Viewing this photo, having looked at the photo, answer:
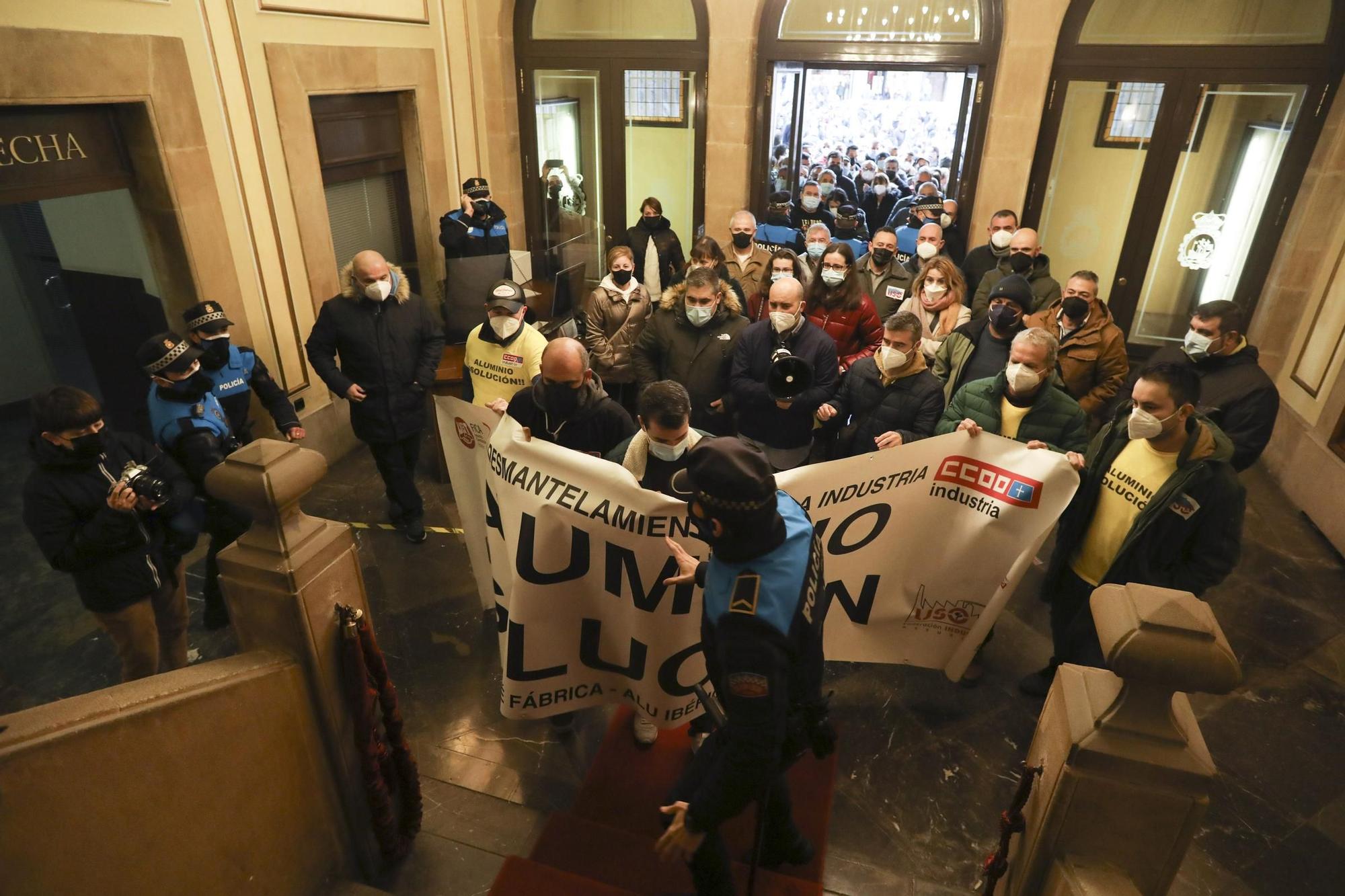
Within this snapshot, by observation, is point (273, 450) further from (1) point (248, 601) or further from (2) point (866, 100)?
(2) point (866, 100)

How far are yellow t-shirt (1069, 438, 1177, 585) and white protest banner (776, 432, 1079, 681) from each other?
1.06 feet

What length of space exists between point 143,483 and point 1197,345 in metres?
5.33

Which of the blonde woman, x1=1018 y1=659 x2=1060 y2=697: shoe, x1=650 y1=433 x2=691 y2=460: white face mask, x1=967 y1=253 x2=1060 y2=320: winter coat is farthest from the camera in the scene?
x1=967 y1=253 x2=1060 y2=320: winter coat

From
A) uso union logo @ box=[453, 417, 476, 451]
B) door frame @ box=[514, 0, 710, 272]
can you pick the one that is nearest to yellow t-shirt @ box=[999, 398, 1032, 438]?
uso union logo @ box=[453, 417, 476, 451]

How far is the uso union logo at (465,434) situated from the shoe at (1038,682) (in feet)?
10.2

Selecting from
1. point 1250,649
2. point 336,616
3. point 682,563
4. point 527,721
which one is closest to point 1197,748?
point 682,563

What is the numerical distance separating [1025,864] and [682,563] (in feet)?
4.44

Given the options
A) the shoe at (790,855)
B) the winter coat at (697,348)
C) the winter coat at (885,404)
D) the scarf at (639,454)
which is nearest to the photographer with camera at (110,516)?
the scarf at (639,454)

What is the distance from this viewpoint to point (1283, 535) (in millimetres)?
5801

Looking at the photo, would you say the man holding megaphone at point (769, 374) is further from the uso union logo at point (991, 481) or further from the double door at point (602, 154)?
the double door at point (602, 154)

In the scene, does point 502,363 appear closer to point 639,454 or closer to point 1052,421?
point 639,454

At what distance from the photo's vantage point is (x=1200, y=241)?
7617 mm

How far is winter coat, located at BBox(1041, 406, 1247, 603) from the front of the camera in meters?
3.23

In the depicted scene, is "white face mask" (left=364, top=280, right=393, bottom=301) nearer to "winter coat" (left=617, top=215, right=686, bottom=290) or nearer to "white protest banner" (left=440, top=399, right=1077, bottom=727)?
"white protest banner" (left=440, top=399, right=1077, bottom=727)
